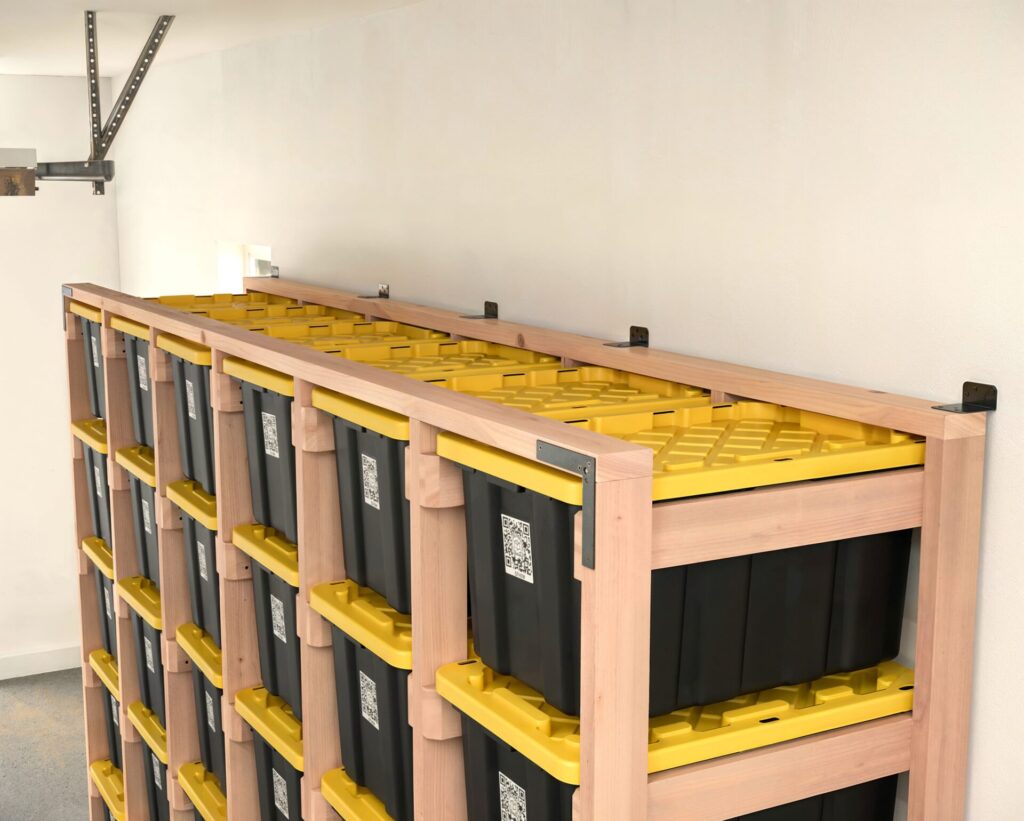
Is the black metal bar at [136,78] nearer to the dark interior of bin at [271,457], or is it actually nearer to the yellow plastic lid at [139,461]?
the yellow plastic lid at [139,461]

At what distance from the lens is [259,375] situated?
252cm

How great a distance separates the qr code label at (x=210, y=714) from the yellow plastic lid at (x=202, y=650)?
0.07 metres

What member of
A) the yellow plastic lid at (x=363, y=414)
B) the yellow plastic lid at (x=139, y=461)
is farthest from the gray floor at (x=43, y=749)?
the yellow plastic lid at (x=363, y=414)

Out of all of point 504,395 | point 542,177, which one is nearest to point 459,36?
point 542,177

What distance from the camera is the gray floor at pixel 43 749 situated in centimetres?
495

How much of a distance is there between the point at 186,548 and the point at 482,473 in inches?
63.2

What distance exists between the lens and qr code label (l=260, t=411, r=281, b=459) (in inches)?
99.0

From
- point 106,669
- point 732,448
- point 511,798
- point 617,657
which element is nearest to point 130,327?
point 106,669

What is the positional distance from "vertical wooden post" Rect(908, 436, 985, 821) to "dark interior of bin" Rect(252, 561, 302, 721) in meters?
1.30

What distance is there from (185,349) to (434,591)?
1273mm

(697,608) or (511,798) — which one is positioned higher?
(697,608)

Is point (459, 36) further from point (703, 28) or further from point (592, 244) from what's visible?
point (703, 28)

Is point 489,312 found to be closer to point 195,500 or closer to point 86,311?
point 195,500

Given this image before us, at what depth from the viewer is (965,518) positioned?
1.75 m
